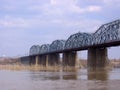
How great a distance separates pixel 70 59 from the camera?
411 ft

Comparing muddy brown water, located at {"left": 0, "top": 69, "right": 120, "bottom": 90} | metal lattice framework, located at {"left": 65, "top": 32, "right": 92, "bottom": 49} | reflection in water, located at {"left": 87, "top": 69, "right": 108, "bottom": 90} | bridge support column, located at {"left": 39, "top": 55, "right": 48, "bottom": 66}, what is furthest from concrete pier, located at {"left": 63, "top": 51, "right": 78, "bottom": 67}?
muddy brown water, located at {"left": 0, "top": 69, "right": 120, "bottom": 90}

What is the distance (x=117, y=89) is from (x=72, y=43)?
10504cm

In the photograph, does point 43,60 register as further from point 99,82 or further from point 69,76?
point 99,82

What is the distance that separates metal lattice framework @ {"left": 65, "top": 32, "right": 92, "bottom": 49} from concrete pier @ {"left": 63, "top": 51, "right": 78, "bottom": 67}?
372cm

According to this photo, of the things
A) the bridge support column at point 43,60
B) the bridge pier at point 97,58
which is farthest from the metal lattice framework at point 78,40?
the bridge support column at point 43,60

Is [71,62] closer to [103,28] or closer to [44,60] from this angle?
[103,28]

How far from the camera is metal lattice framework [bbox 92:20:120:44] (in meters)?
97.8

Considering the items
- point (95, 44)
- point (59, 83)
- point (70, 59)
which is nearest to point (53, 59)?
point (70, 59)

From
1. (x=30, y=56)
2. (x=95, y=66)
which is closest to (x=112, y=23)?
(x=95, y=66)

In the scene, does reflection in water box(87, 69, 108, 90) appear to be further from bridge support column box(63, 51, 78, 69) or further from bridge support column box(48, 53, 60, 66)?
bridge support column box(48, 53, 60, 66)

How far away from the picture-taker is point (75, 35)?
467 feet

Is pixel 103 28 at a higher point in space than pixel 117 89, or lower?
higher

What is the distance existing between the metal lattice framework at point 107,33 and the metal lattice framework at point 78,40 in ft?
21.3

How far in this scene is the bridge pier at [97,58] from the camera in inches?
4045
